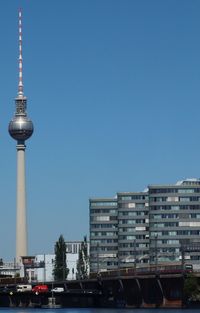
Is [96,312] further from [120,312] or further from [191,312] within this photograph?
[191,312]

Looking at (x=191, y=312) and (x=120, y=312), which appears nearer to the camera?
(x=191, y=312)

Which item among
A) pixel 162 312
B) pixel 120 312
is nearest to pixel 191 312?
pixel 162 312

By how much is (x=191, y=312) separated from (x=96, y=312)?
23.2 m

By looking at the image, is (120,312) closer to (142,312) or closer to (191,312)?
(142,312)

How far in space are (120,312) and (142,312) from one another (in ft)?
18.1

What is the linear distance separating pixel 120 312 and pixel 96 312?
4.69 meters

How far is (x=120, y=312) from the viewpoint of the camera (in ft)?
639

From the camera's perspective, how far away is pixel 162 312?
607 feet

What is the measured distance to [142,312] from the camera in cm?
19062

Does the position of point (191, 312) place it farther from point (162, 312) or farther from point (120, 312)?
point (120, 312)

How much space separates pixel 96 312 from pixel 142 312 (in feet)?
32.8

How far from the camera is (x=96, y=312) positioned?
196500 millimetres

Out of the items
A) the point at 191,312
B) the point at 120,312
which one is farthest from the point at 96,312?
the point at 191,312

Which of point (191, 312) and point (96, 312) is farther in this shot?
point (96, 312)
